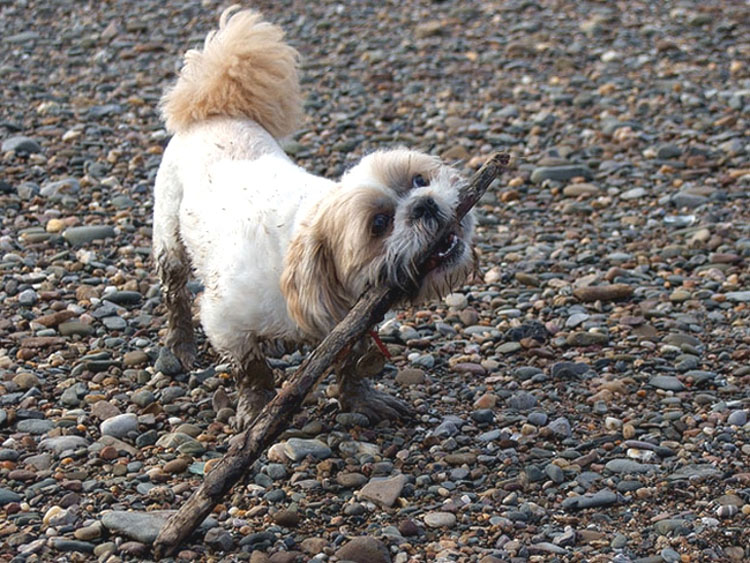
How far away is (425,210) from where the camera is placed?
4727 mm

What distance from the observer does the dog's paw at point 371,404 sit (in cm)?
555

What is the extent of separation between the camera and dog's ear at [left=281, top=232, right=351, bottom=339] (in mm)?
4840

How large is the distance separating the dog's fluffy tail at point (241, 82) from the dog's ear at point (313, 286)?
1.63 m

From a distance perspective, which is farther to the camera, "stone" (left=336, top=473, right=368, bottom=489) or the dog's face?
"stone" (left=336, top=473, right=368, bottom=489)

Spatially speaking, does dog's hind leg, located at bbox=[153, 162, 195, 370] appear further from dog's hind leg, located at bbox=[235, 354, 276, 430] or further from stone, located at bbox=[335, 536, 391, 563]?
stone, located at bbox=[335, 536, 391, 563]

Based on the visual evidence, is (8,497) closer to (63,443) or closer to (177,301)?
(63,443)

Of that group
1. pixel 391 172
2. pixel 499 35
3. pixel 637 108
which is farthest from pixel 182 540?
pixel 499 35

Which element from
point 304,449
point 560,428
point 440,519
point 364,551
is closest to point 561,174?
point 560,428

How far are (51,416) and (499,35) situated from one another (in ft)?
25.1

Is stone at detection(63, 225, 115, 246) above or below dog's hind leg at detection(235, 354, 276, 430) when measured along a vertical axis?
below

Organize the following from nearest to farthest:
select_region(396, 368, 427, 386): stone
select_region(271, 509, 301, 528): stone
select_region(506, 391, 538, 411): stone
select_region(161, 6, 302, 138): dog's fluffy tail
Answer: select_region(271, 509, 301, 528): stone < select_region(506, 391, 538, 411): stone < select_region(396, 368, 427, 386): stone < select_region(161, 6, 302, 138): dog's fluffy tail

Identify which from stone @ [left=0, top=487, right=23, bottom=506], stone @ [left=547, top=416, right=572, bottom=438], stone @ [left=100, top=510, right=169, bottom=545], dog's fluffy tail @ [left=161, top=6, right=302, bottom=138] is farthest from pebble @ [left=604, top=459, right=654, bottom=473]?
dog's fluffy tail @ [left=161, top=6, right=302, bottom=138]

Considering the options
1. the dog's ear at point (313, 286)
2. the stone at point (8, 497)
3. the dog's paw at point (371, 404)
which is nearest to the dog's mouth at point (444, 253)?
the dog's ear at point (313, 286)

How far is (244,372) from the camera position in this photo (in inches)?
217
